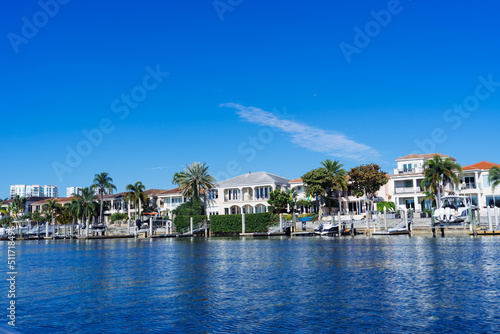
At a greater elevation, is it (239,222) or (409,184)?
(409,184)

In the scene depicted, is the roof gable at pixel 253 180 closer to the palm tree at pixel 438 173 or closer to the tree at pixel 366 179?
the tree at pixel 366 179

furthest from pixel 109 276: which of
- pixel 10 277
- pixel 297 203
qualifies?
pixel 297 203

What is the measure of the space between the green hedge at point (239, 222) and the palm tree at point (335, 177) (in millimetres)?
11265

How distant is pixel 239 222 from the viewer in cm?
8175

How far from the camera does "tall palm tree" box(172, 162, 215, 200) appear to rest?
9638 centimetres

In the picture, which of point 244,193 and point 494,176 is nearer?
point 494,176

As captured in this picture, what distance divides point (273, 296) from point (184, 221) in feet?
218

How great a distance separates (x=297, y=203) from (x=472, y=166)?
100 ft

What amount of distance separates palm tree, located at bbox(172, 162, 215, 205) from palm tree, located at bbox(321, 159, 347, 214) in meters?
26.6

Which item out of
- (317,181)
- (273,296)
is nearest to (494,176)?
(317,181)

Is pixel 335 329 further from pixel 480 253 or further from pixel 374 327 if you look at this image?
pixel 480 253

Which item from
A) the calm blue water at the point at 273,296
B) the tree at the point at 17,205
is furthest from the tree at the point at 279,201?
the tree at the point at 17,205

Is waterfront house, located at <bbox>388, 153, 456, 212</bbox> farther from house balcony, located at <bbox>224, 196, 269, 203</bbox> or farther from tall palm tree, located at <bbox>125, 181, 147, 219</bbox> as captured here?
tall palm tree, located at <bbox>125, 181, 147, 219</bbox>

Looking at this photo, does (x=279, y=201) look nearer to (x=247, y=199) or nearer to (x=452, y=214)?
(x=247, y=199)
